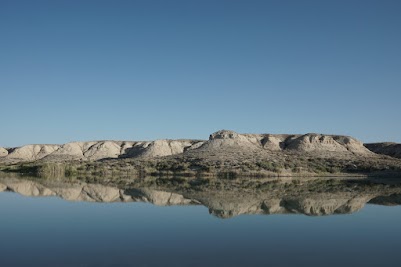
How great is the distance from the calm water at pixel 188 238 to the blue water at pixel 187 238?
0.07 ft

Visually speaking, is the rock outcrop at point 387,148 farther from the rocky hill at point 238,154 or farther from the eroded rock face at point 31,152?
the eroded rock face at point 31,152

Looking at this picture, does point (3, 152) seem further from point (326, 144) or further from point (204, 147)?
point (326, 144)

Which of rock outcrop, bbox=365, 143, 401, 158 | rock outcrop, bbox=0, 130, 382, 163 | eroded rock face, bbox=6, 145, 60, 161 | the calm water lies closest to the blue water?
the calm water

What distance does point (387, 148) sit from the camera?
10750cm

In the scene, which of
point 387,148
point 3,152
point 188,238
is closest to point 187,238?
point 188,238

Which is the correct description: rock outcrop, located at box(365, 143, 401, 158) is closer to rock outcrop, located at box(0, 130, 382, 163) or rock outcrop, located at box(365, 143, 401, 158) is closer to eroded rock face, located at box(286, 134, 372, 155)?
rock outcrop, located at box(0, 130, 382, 163)

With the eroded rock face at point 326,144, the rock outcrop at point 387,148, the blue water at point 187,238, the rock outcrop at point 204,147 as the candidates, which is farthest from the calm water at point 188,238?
the rock outcrop at point 387,148

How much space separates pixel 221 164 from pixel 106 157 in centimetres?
5557

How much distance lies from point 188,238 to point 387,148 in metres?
105

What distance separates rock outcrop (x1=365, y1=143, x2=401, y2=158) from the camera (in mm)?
101675

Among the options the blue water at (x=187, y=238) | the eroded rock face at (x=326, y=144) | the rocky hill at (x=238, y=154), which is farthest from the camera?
the eroded rock face at (x=326, y=144)

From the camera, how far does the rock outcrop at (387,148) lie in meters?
102

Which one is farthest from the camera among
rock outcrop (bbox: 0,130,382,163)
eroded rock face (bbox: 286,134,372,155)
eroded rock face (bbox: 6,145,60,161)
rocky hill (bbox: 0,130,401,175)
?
eroded rock face (bbox: 6,145,60,161)

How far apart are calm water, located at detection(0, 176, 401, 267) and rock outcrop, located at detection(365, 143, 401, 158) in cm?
8859
